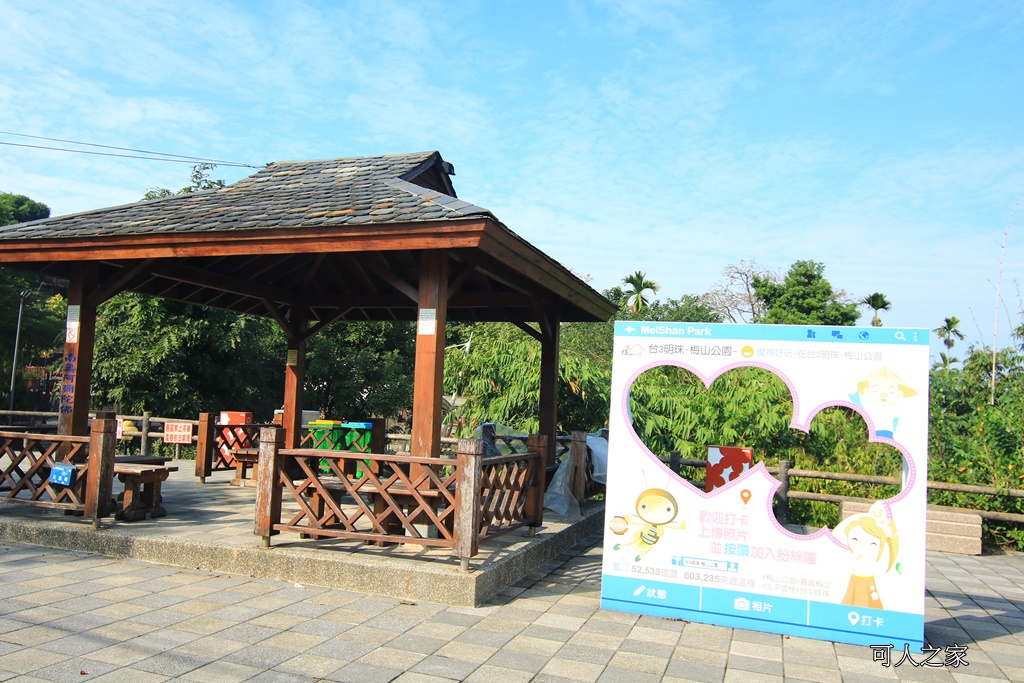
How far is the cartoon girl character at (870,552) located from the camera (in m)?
4.88

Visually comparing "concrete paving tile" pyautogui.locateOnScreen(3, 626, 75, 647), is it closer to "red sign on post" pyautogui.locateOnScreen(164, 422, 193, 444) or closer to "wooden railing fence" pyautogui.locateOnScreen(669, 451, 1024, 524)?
"wooden railing fence" pyautogui.locateOnScreen(669, 451, 1024, 524)

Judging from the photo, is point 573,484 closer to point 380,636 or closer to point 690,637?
point 690,637

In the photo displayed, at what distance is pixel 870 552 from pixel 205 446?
8.64 metres

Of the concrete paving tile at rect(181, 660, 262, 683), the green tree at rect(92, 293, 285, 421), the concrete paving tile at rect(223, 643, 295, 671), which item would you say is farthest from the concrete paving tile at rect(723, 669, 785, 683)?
the green tree at rect(92, 293, 285, 421)

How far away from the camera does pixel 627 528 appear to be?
5.43 meters

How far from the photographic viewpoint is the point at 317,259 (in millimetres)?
8734

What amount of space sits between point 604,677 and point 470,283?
6211 millimetres

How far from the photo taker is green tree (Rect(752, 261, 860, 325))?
37562mm

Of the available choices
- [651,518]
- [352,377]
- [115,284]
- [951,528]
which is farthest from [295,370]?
[352,377]

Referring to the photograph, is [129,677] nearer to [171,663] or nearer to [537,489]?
[171,663]

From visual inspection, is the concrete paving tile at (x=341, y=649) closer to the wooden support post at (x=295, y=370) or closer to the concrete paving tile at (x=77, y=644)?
the concrete paving tile at (x=77, y=644)

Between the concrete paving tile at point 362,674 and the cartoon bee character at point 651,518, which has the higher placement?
the cartoon bee character at point 651,518

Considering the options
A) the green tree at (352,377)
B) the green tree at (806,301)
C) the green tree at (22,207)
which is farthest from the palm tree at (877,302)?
the green tree at (22,207)

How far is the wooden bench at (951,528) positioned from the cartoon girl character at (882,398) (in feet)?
16.1
